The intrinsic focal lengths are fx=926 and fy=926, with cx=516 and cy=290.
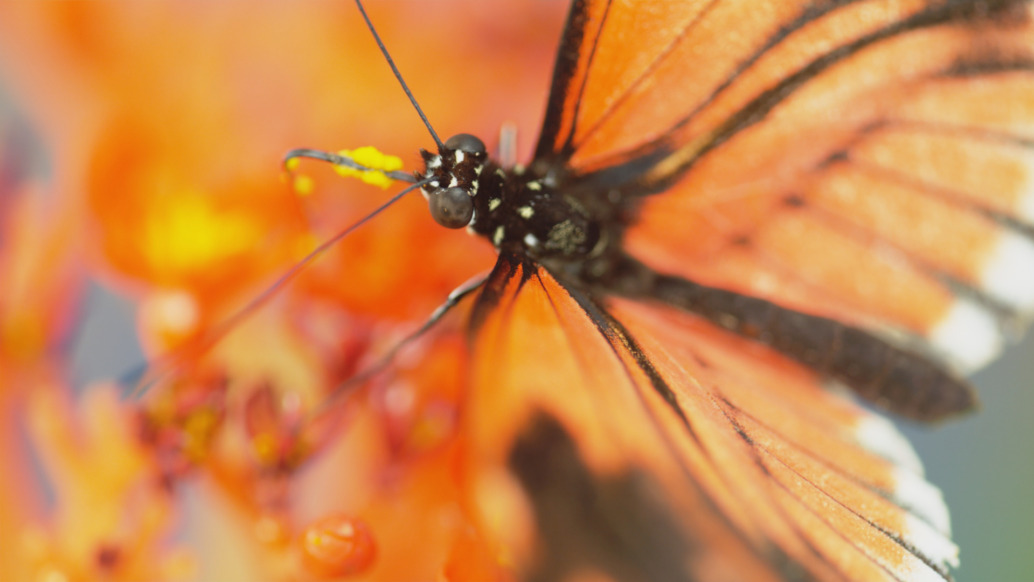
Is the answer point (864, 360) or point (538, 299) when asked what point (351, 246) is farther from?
point (864, 360)

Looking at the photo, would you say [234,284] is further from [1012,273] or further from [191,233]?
[1012,273]

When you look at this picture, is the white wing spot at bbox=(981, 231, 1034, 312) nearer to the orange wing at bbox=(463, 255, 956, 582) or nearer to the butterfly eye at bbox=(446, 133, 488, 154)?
the orange wing at bbox=(463, 255, 956, 582)

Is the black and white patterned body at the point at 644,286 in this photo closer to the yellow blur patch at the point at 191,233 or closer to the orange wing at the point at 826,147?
the orange wing at the point at 826,147

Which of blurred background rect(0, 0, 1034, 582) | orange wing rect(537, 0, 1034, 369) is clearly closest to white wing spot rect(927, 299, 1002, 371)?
orange wing rect(537, 0, 1034, 369)

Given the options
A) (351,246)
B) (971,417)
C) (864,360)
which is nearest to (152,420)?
(351,246)

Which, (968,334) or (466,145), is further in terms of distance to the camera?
(968,334)

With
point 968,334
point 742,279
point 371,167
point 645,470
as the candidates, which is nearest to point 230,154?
point 371,167
